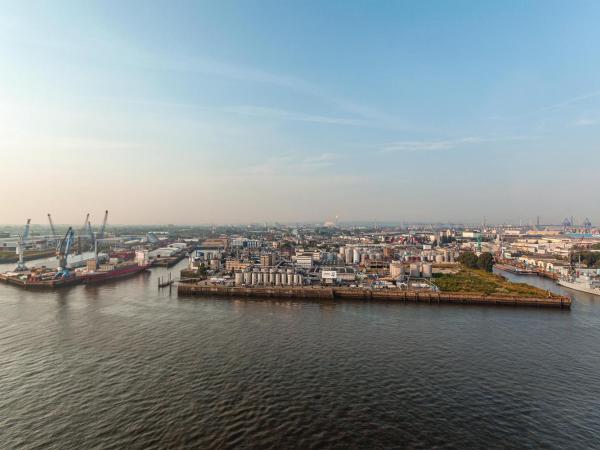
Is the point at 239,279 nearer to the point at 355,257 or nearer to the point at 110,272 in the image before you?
the point at 110,272

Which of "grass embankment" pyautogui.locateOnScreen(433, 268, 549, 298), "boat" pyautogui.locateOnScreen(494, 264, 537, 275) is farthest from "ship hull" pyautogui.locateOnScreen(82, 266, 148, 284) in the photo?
"boat" pyautogui.locateOnScreen(494, 264, 537, 275)

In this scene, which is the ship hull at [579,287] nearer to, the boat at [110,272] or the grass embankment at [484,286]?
the grass embankment at [484,286]

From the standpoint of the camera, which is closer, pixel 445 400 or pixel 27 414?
pixel 27 414

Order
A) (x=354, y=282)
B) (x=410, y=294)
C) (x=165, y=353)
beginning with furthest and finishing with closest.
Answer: (x=354, y=282) < (x=410, y=294) < (x=165, y=353)

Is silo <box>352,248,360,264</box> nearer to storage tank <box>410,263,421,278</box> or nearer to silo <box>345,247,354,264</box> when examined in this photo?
silo <box>345,247,354,264</box>

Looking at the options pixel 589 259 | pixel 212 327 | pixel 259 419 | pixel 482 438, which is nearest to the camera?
pixel 482 438

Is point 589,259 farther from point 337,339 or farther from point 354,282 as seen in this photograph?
point 337,339

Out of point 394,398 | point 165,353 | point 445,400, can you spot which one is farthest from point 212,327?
point 445,400

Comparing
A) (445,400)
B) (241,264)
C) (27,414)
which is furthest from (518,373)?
(241,264)
